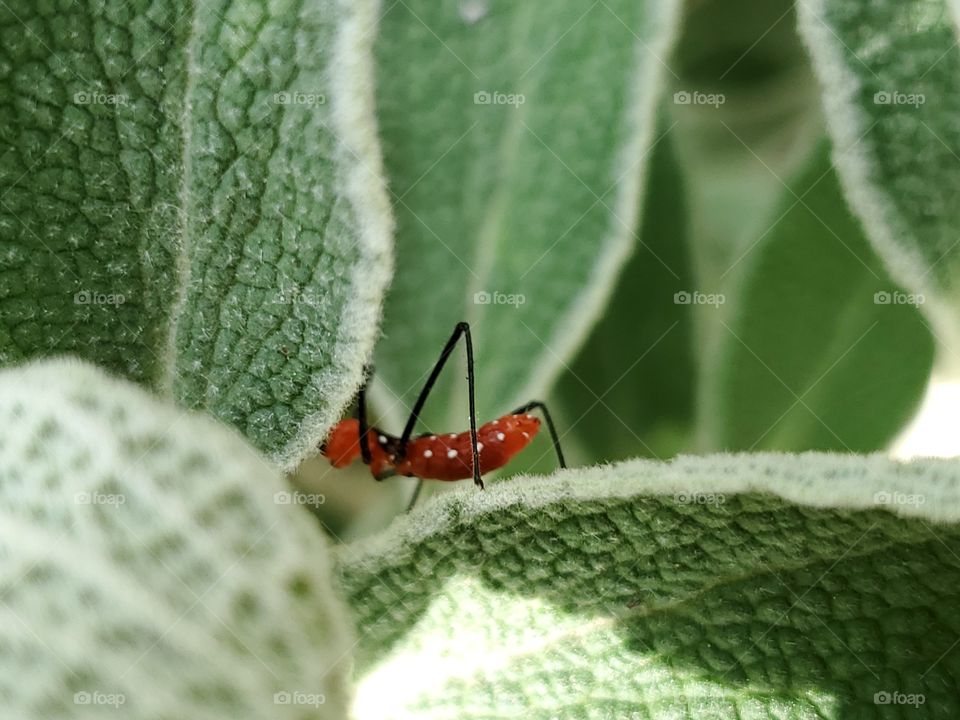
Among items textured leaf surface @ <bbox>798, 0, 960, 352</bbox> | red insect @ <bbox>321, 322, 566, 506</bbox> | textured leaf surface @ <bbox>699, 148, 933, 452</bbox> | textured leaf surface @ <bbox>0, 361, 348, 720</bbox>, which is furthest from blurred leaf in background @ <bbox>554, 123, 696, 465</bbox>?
textured leaf surface @ <bbox>0, 361, 348, 720</bbox>

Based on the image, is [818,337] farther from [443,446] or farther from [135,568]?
[135,568]

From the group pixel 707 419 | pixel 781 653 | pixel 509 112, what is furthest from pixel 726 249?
pixel 781 653

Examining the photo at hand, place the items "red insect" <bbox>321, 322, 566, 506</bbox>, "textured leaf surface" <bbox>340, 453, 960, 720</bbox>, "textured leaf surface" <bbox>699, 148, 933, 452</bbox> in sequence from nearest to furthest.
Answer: "textured leaf surface" <bbox>340, 453, 960, 720</bbox> → "red insect" <bbox>321, 322, 566, 506</bbox> → "textured leaf surface" <bbox>699, 148, 933, 452</bbox>

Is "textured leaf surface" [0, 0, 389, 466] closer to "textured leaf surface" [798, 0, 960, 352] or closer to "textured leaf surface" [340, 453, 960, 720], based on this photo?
"textured leaf surface" [340, 453, 960, 720]

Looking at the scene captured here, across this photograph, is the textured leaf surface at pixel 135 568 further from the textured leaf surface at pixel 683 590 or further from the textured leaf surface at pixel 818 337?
the textured leaf surface at pixel 818 337

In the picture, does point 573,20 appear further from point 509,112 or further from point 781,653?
point 781,653

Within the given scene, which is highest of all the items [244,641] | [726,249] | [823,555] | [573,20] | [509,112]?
[573,20]
